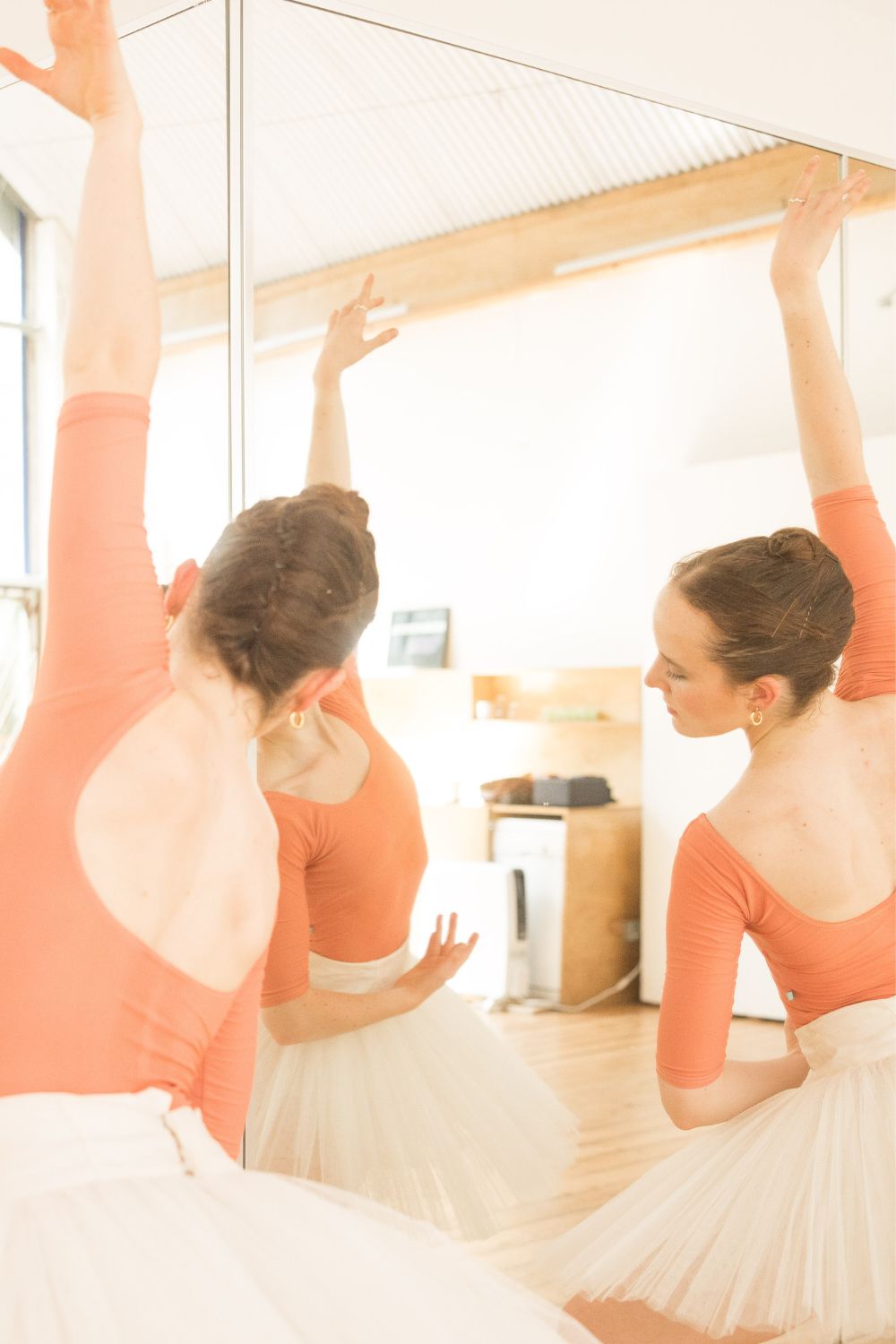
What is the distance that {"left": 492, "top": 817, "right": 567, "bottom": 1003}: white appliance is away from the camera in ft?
6.47

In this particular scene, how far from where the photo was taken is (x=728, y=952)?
57.4 inches

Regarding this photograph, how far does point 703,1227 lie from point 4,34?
2.00 m

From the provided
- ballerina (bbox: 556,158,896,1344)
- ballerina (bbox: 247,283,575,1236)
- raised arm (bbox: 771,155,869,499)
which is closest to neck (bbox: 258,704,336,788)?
ballerina (bbox: 247,283,575,1236)

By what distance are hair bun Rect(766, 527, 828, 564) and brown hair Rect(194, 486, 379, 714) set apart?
24.3 inches

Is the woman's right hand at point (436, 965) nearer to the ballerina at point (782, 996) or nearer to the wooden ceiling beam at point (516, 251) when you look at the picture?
the ballerina at point (782, 996)

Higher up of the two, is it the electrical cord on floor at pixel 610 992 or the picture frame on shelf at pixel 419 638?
the picture frame on shelf at pixel 419 638

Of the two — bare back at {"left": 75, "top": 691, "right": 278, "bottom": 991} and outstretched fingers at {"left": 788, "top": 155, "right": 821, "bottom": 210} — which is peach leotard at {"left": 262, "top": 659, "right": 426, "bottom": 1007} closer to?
bare back at {"left": 75, "top": 691, "right": 278, "bottom": 991}

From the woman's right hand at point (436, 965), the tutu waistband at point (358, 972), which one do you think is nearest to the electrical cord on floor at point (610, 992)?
the woman's right hand at point (436, 965)

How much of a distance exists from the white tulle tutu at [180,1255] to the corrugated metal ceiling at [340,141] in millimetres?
1224

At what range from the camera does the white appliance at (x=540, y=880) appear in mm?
1973

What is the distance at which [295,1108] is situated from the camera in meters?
1.69

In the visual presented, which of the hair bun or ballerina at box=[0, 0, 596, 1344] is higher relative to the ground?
the hair bun

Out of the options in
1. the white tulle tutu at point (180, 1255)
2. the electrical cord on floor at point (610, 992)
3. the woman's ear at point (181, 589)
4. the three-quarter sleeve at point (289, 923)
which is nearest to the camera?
the white tulle tutu at point (180, 1255)

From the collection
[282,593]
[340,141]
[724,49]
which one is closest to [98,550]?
[282,593]
